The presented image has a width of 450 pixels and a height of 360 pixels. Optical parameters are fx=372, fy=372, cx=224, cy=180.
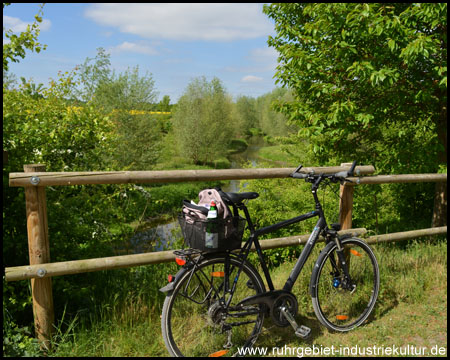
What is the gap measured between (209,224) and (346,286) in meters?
1.74

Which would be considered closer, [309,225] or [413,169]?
[413,169]

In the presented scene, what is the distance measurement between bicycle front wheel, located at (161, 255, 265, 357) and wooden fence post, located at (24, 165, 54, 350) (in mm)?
990

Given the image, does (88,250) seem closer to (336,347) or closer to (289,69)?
(336,347)

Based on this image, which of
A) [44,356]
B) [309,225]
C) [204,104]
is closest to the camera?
[44,356]

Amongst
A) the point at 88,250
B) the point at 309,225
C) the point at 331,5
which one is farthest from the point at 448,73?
the point at 88,250

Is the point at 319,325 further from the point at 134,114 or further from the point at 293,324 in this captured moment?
the point at 134,114

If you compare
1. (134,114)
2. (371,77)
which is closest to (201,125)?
(134,114)

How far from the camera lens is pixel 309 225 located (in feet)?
23.0

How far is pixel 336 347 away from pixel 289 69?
4.47 meters

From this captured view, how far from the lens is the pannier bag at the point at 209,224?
266 centimetres

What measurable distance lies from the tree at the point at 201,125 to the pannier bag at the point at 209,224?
3510cm

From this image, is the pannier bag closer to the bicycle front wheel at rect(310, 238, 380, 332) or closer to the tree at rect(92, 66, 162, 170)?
the bicycle front wheel at rect(310, 238, 380, 332)

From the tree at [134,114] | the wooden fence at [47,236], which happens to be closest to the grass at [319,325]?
the wooden fence at [47,236]

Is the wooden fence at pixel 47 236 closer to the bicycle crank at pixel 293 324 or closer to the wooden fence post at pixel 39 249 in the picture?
the wooden fence post at pixel 39 249
